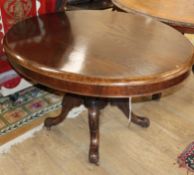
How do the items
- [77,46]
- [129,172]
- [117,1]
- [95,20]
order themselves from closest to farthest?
[77,46], [95,20], [129,172], [117,1]

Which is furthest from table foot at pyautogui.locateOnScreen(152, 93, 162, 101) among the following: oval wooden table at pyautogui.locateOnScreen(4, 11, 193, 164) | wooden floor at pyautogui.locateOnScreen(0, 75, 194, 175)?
oval wooden table at pyautogui.locateOnScreen(4, 11, 193, 164)

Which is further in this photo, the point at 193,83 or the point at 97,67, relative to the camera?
the point at 193,83

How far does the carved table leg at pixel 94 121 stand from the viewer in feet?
3.96

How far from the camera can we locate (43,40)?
36.2 inches

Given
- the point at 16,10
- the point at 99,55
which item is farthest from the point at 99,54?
the point at 16,10

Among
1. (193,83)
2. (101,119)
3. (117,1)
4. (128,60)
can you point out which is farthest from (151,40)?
(193,83)

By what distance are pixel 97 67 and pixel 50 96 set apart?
0.96m

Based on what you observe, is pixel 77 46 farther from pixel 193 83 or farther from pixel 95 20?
pixel 193 83

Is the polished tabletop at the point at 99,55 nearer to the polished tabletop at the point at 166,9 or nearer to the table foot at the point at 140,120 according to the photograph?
the polished tabletop at the point at 166,9

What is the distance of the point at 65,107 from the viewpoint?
54.2 inches

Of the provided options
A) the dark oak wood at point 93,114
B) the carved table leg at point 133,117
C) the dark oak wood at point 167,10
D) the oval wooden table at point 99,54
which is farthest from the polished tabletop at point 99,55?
the carved table leg at point 133,117

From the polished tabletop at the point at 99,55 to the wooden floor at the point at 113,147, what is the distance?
57cm

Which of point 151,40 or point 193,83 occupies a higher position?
point 151,40

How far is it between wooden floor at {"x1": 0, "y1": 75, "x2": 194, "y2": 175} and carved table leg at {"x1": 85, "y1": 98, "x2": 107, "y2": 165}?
5 cm
